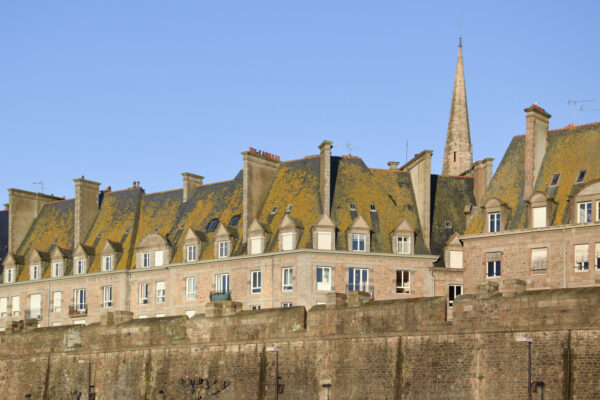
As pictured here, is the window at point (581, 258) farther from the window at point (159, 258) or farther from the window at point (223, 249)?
the window at point (159, 258)

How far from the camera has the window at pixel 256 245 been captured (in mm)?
60344

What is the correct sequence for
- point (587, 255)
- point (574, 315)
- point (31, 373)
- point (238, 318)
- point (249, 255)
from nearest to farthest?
point (574, 315) < point (238, 318) < point (587, 255) < point (31, 373) < point (249, 255)

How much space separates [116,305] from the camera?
66.9 m

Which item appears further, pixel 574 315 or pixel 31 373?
pixel 31 373

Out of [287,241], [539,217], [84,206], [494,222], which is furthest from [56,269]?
[539,217]

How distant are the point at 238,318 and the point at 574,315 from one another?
624 inches

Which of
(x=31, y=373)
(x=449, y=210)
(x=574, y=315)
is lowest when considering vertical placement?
(x=31, y=373)

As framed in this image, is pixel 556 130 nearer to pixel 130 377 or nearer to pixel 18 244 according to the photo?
pixel 130 377

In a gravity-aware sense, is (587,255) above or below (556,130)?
below

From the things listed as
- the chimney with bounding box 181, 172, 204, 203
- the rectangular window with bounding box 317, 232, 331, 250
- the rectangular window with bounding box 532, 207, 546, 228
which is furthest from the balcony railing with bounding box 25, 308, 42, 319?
the rectangular window with bounding box 532, 207, 546, 228

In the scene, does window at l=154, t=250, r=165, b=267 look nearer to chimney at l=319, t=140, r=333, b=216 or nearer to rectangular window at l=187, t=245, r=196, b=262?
rectangular window at l=187, t=245, r=196, b=262

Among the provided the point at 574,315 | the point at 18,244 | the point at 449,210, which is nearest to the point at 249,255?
the point at 449,210

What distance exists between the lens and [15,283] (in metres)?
72.1

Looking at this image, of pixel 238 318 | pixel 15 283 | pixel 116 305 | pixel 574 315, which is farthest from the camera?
pixel 15 283
